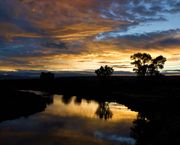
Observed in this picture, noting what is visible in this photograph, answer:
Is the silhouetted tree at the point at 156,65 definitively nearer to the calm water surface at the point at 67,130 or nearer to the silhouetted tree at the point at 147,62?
the silhouetted tree at the point at 147,62

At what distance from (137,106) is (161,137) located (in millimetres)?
46715

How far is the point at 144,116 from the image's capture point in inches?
2569

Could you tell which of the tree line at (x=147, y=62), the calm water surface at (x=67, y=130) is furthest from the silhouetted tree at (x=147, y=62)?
the calm water surface at (x=67, y=130)

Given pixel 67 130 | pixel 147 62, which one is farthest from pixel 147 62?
pixel 67 130

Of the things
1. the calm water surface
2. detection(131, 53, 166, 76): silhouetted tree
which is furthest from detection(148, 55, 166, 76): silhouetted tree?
the calm water surface

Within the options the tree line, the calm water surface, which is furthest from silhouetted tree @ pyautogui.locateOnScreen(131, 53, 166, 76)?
the calm water surface

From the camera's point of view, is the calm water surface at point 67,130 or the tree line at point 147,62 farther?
the tree line at point 147,62

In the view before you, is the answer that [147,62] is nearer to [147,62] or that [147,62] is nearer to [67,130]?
[147,62]

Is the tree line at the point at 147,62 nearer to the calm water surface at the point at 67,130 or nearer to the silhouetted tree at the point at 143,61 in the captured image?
the silhouetted tree at the point at 143,61

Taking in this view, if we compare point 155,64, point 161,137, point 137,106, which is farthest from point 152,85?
point 161,137

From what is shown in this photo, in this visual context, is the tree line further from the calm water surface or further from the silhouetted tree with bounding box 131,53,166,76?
the calm water surface

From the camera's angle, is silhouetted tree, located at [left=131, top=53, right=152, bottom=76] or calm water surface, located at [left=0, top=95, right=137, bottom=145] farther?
silhouetted tree, located at [left=131, top=53, right=152, bottom=76]

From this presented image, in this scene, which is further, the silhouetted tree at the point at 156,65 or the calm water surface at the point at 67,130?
the silhouetted tree at the point at 156,65

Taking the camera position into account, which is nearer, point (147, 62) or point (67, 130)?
point (67, 130)
